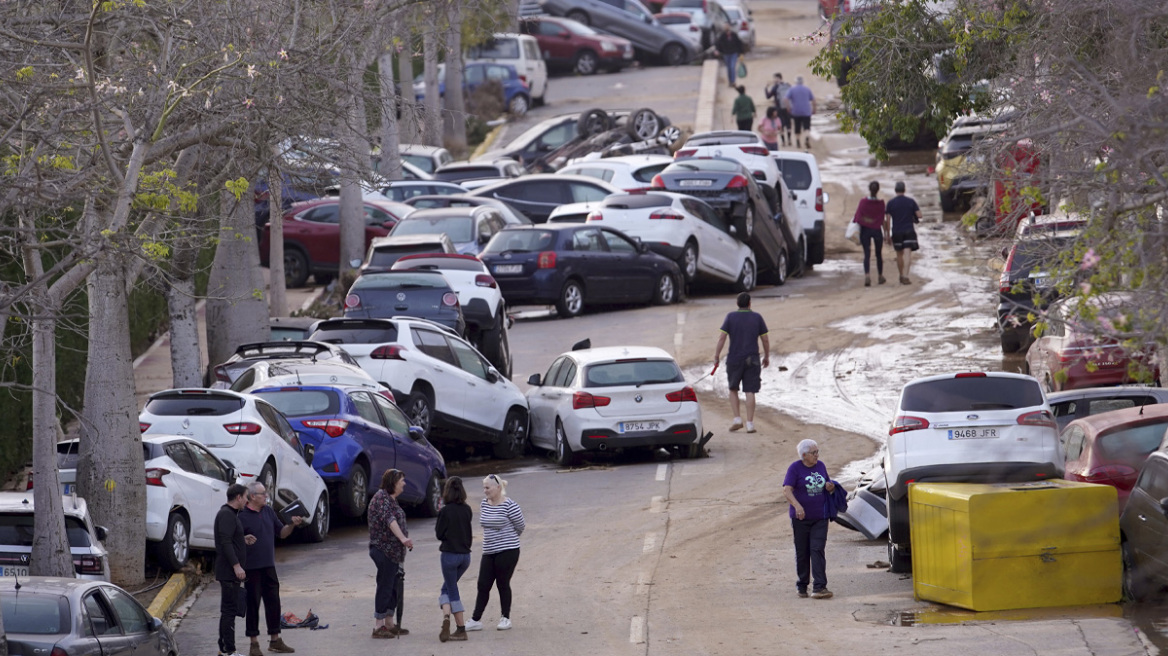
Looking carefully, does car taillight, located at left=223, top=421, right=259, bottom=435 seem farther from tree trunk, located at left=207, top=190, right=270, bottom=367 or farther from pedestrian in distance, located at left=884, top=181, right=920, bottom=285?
pedestrian in distance, located at left=884, top=181, right=920, bottom=285

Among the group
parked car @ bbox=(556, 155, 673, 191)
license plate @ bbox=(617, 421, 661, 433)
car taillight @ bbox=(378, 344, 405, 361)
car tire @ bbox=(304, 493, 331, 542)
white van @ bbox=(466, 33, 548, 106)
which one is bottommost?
car tire @ bbox=(304, 493, 331, 542)

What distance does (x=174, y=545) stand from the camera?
47.8 feet

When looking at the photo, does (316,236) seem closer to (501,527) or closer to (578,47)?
(501,527)

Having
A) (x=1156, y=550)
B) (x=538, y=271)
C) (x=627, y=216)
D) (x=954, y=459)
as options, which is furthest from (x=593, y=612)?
(x=627, y=216)

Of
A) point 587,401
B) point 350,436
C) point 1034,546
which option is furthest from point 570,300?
point 1034,546

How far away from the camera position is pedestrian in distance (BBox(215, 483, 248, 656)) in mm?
11953

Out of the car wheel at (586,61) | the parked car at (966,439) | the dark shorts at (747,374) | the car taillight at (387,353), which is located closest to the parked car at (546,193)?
the dark shorts at (747,374)

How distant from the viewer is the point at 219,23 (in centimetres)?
1520

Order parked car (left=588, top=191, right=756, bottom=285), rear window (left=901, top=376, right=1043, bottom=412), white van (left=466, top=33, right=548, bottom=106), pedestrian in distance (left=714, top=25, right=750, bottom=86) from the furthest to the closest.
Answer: pedestrian in distance (left=714, top=25, right=750, bottom=86)
white van (left=466, top=33, right=548, bottom=106)
parked car (left=588, top=191, right=756, bottom=285)
rear window (left=901, top=376, right=1043, bottom=412)

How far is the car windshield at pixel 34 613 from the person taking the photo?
388 inches

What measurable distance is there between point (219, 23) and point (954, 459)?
785cm

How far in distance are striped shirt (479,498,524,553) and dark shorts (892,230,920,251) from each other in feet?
59.6

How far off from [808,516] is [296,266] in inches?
801

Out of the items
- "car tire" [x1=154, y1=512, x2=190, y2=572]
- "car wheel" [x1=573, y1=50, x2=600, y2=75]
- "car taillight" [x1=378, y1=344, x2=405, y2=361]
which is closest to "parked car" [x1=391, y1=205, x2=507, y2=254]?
"car taillight" [x1=378, y1=344, x2=405, y2=361]
